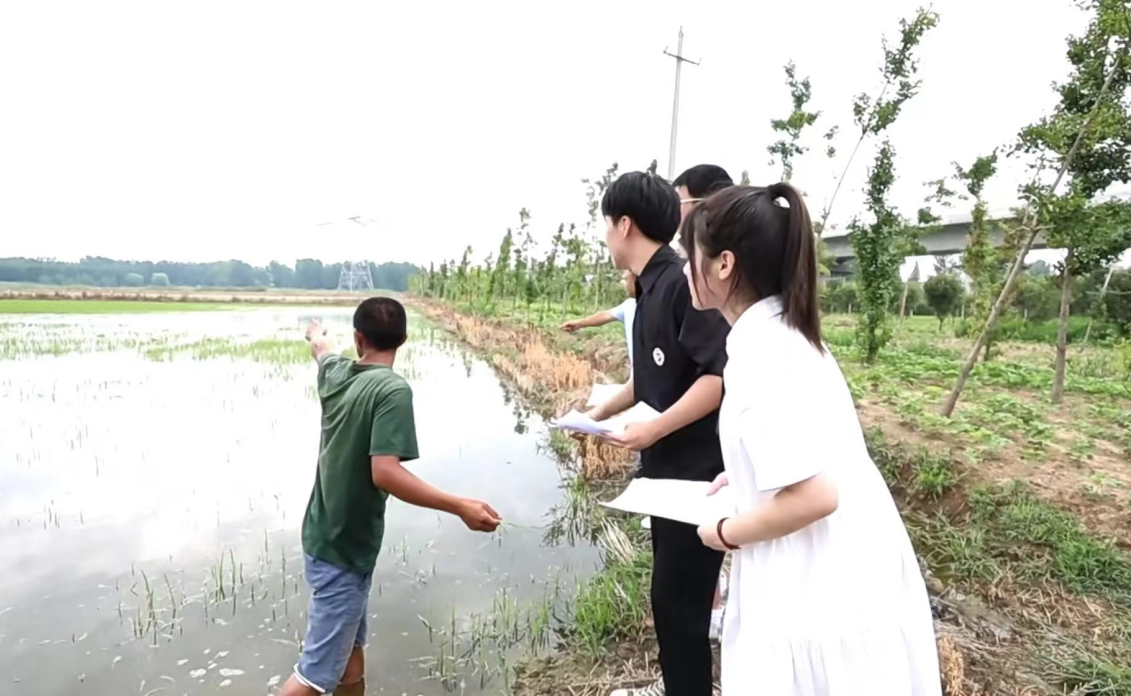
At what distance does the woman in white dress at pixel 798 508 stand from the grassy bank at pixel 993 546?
53.7 inches

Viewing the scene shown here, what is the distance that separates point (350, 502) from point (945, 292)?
22487mm

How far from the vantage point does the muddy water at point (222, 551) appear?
2.56 m

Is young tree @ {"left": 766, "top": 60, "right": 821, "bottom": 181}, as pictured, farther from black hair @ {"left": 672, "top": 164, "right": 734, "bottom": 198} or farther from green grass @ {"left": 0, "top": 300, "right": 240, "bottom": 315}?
green grass @ {"left": 0, "top": 300, "right": 240, "bottom": 315}

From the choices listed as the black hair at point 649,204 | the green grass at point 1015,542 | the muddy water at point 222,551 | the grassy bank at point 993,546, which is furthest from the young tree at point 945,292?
the black hair at point 649,204

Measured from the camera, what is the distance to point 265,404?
801cm

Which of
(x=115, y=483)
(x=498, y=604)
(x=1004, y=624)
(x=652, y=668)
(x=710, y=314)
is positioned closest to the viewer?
(x=710, y=314)

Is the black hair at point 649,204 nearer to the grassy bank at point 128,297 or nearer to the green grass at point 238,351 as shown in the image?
the green grass at point 238,351

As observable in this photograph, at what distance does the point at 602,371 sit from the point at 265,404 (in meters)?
4.28

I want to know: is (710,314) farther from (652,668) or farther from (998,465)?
(998,465)

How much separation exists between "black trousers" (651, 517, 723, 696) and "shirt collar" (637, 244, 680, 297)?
24.5 inches

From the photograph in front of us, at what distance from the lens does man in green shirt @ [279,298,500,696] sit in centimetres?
A: 183

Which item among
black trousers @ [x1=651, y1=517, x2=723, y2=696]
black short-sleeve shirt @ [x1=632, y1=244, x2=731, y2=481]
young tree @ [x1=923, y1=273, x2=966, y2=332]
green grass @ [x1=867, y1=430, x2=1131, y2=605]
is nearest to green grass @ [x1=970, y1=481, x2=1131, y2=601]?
green grass @ [x1=867, y1=430, x2=1131, y2=605]

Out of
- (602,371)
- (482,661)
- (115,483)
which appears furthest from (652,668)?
(602,371)

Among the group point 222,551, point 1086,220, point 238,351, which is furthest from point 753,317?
point 238,351
